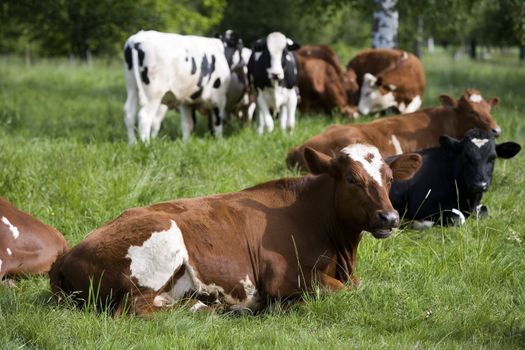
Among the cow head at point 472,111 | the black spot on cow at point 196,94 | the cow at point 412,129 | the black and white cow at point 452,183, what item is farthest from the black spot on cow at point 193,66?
the black and white cow at point 452,183

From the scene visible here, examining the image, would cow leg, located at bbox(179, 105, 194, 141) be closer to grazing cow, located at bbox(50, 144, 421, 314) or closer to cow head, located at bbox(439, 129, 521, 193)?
cow head, located at bbox(439, 129, 521, 193)

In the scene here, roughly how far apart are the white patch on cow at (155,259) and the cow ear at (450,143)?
3877mm

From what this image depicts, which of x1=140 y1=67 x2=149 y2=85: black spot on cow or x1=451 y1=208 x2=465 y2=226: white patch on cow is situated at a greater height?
x1=140 y1=67 x2=149 y2=85: black spot on cow

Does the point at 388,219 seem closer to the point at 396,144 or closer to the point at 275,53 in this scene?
the point at 396,144

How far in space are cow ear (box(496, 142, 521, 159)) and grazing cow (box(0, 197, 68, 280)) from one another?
448 cm

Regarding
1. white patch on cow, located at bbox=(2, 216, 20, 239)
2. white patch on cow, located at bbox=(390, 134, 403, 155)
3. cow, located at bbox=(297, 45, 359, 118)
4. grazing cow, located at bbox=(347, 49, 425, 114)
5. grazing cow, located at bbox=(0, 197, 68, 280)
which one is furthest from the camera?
cow, located at bbox=(297, 45, 359, 118)

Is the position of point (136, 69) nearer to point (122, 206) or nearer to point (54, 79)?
point (122, 206)

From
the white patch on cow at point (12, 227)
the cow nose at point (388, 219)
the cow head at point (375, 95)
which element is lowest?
the cow head at point (375, 95)

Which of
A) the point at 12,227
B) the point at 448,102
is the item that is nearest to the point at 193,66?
the point at 448,102

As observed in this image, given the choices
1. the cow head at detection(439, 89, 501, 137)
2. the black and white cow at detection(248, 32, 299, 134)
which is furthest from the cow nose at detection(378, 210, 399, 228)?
the black and white cow at detection(248, 32, 299, 134)

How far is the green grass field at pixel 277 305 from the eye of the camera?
16.3 ft

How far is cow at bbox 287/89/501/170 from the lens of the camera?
10.2m

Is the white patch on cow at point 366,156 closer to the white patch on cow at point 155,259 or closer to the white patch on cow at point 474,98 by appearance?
the white patch on cow at point 155,259

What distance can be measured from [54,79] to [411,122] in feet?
47.0
